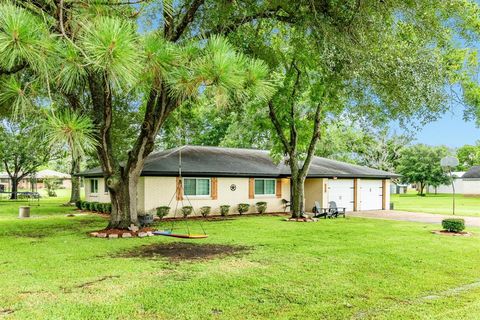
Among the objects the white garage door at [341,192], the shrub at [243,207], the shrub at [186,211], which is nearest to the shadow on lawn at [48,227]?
the shrub at [186,211]

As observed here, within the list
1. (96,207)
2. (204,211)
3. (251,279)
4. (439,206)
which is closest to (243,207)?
(204,211)

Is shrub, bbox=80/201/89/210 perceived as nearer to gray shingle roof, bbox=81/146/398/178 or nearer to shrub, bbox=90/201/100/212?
shrub, bbox=90/201/100/212

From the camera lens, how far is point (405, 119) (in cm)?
894

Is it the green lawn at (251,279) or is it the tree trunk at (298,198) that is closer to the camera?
the green lawn at (251,279)

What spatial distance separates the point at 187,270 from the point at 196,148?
46.7 ft

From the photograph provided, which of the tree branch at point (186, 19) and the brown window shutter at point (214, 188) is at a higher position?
the tree branch at point (186, 19)

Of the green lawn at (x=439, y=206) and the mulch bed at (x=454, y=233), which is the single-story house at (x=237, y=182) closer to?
the green lawn at (x=439, y=206)

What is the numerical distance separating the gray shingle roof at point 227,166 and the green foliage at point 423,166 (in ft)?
80.2

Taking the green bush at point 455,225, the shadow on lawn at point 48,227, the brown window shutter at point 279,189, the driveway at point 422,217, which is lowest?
the driveway at point 422,217

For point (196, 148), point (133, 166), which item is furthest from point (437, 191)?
point (133, 166)

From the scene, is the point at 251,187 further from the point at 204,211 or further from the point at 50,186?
the point at 50,186

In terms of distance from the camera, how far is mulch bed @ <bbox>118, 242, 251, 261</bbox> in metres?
8.73

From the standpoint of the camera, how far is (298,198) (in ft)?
56.9

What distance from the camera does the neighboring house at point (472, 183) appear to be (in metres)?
43.9
